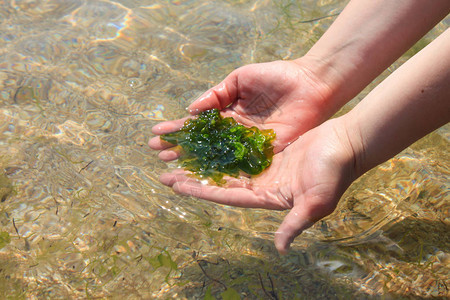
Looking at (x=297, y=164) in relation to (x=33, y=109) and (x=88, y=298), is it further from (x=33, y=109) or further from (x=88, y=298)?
(x=33, y=109)

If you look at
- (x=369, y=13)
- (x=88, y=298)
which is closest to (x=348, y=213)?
(x=369, y=13)

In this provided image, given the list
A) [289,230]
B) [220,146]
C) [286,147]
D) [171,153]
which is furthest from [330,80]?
[289,230]

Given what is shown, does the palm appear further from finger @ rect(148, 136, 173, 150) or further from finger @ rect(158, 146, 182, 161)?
finger @ rect(158, 146, 182, 161)

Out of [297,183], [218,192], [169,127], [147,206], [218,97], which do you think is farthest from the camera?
[218,97]

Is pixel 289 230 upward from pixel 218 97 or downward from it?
upward

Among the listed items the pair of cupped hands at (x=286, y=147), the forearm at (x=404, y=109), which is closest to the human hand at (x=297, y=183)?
the pair of cupped hands at (x=286, y=147)

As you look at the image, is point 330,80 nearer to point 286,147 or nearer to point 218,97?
point 286,147

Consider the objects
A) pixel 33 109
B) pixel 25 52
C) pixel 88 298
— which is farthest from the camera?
pixel 25 52
